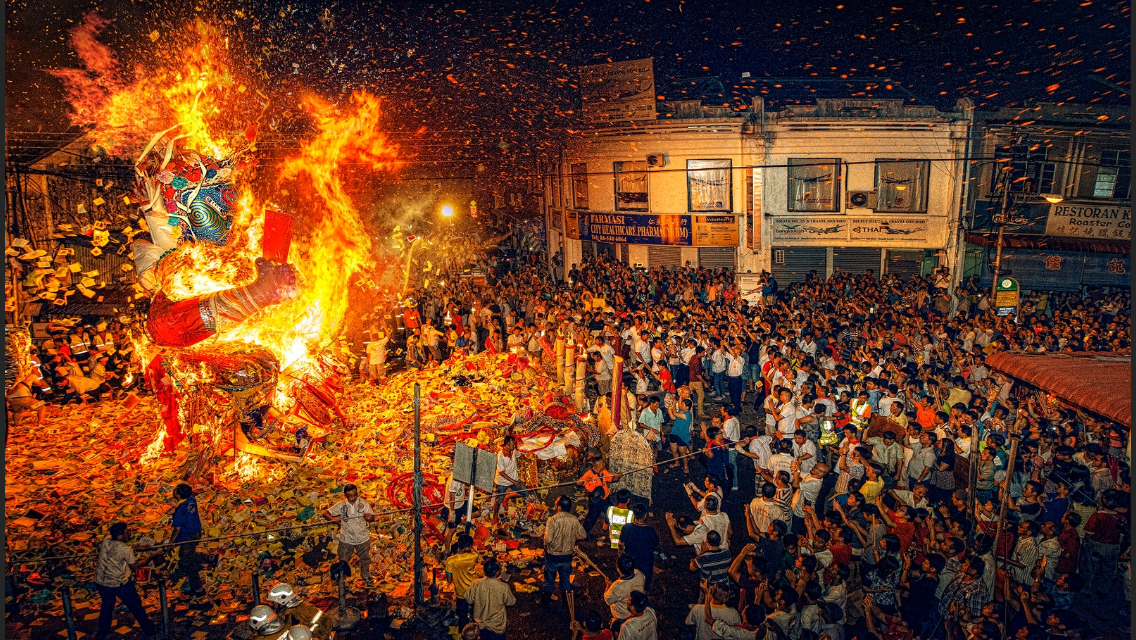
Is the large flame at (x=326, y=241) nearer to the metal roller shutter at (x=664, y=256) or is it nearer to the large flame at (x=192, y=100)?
the large flame at (x=192, y=100)

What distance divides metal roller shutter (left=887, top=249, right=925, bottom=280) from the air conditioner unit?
176 centimetres

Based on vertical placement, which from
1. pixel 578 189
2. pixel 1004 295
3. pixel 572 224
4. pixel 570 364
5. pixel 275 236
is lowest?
pixel 570 364

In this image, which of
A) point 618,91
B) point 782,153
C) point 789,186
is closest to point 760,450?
point 782,153

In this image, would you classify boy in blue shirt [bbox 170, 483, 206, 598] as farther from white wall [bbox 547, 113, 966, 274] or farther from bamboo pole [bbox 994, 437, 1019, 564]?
white wall [bbox 547, 113, 966, 274]

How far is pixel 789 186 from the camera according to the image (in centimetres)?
2464

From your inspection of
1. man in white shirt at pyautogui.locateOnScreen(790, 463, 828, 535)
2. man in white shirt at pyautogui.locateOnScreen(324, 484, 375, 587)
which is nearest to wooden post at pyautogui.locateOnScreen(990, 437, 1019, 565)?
man in white shirt at pyautogui.locateOnScreen(790, 463, 828, 535)

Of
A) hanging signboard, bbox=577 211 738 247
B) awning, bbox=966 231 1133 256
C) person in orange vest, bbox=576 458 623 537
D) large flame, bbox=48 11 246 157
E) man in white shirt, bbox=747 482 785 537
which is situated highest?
large flame, bbox=48 11 246 157

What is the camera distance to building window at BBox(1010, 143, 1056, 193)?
22344 mm

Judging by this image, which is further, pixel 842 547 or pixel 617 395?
pixel 617 395

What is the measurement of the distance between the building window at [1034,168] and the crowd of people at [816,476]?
236 inches

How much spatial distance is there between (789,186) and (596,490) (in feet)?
58.6

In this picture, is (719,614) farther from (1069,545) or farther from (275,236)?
(275,236)

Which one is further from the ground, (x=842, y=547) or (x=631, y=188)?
(x=631, y=188)

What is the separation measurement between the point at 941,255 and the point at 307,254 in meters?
20.3
